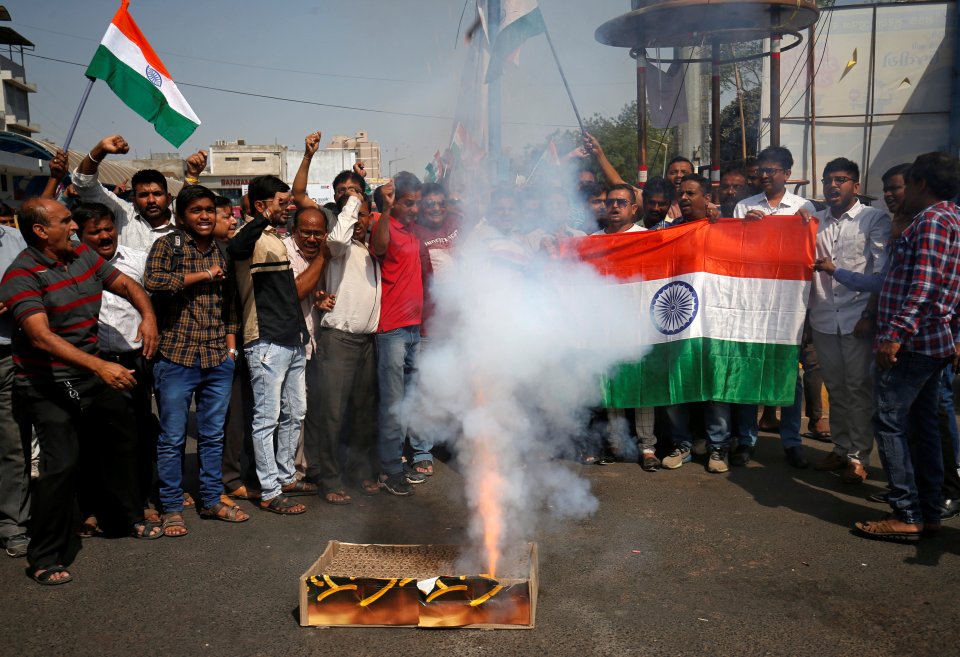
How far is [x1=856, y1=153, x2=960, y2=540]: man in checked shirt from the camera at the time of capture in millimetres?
4348

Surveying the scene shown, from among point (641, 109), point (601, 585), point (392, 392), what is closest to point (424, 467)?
Answer: point (392, 392)

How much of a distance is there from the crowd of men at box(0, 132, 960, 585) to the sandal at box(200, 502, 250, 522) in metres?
0.02

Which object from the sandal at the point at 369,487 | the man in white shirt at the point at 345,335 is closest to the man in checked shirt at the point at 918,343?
the sandal at the point at 369,487

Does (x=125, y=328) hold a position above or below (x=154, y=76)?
below

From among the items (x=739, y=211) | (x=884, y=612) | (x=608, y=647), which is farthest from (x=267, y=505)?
(x=739, y=211)

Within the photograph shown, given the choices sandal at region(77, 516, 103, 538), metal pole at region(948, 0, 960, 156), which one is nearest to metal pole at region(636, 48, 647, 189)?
sandal at region(77, 516, 103, 538)

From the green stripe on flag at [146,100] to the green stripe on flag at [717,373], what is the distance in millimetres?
4443

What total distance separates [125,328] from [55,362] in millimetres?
696

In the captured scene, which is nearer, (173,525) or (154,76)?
(173,525)

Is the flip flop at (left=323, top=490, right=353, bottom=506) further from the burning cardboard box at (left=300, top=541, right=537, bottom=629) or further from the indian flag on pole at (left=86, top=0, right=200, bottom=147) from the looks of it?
the indian flag on pole at (left=86, top=0, right=200, bottom=147)

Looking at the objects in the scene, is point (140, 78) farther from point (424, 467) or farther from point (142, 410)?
point (424, 467)

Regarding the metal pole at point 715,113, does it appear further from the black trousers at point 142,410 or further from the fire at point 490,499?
the black trousers at point 142,410

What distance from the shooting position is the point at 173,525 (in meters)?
4.80

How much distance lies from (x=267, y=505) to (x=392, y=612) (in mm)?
1964
